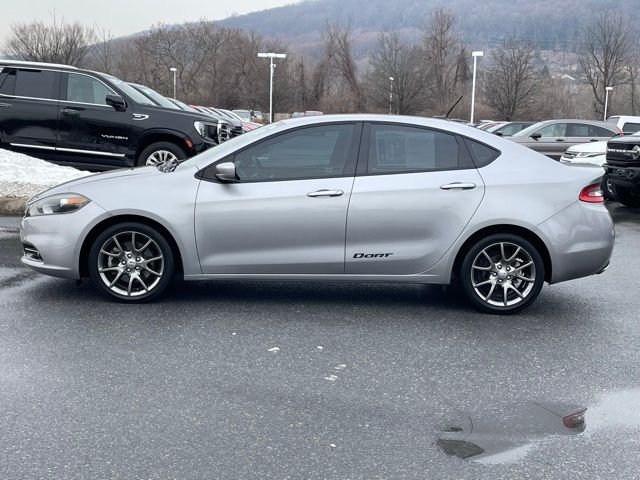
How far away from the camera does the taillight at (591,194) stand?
239 inches

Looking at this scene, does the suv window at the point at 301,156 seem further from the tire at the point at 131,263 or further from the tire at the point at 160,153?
the tire at the point at 160,153

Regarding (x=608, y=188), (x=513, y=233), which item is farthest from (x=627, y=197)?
(x=513, y=233)

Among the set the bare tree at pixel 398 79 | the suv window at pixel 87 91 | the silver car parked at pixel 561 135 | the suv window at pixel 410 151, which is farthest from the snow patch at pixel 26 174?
the bare tree at pixel 398 79

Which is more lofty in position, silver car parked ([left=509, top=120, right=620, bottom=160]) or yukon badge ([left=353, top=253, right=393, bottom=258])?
silver car parked ([left=509, top=120, right=620, bottom=160])

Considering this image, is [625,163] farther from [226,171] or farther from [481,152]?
[226,171]

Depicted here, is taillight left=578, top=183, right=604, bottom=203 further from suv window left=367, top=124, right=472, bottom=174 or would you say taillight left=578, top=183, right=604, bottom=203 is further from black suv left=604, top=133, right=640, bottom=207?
black suv left=604, top=133, right=640, bottom=207

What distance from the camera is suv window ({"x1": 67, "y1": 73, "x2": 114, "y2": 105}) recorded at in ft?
39.7

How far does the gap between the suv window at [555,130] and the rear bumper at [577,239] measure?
15108 millimetres

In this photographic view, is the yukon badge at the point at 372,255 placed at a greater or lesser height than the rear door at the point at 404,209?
lesser

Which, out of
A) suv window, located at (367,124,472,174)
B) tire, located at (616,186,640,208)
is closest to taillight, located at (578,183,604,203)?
suv window, located at (367,124,472,174)

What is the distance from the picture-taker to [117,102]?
11.9 metres

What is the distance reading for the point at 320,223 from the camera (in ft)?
19.3

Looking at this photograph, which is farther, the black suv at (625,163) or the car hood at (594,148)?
the car hood at (594,148)

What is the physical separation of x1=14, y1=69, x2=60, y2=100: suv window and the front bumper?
22.4ft
